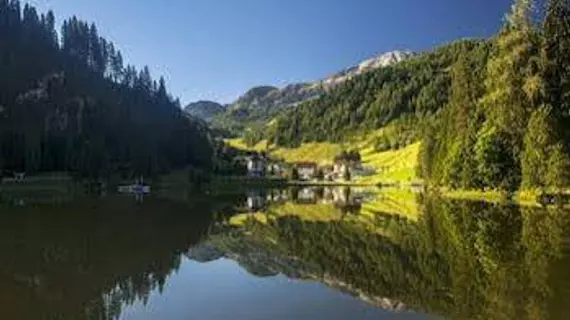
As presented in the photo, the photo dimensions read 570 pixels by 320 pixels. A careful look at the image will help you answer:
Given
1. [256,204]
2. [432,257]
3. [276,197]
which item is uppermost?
[276,197]

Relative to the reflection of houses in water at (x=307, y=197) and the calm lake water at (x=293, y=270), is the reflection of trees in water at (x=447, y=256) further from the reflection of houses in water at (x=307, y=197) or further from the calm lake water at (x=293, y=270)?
the reflection of houses in water at (x=307, y=197)

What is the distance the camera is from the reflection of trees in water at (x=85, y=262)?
2648 centimetres

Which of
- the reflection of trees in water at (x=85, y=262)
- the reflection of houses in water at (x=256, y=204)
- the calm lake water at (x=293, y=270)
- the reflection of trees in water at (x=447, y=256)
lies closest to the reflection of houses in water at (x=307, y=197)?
the reflection of houses in water at (x=256, y=204)

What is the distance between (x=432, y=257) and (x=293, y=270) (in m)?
7.23

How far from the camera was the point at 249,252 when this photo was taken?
43.9 metres

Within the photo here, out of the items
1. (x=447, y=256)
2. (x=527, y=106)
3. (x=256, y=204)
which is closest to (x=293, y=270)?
(x=447, y=256)

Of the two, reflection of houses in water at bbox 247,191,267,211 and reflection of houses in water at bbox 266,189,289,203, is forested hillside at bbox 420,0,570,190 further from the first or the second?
reflection of houses in water at bbox 266,189,289,203

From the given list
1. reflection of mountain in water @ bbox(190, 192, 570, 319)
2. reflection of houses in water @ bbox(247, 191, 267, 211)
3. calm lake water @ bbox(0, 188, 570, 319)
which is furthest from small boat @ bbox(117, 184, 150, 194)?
calm lake water @ bbox(0, 188, 570, 319)

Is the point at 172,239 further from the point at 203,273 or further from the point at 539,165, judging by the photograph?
the point at 539,165

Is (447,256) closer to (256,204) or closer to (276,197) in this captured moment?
(256,204)

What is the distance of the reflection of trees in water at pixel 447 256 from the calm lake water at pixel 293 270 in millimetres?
84

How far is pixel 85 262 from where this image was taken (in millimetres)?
37688

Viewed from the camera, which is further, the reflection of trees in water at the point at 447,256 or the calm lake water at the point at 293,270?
the reflection of trees in water at the point at 447,256

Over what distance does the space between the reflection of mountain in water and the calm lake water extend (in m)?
0.08
